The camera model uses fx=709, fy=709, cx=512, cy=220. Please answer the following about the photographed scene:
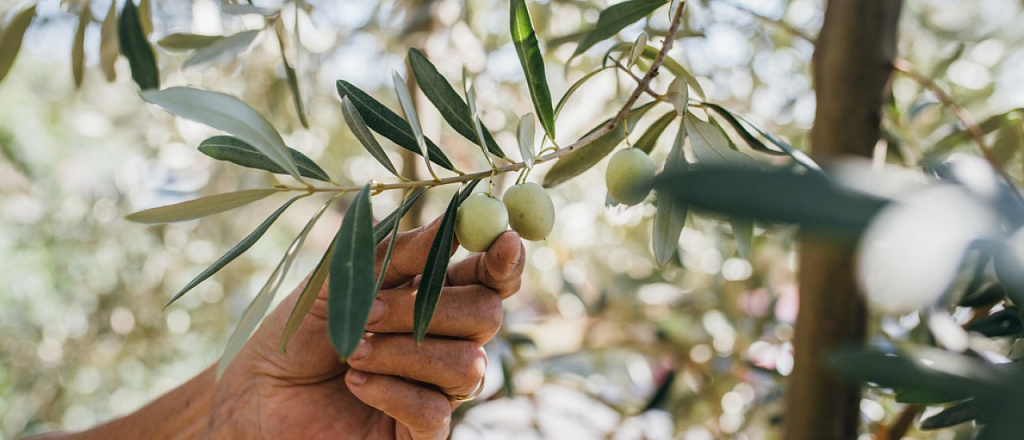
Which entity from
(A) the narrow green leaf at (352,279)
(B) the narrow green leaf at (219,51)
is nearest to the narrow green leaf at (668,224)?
(A) the narrow green leaf at (352,279)

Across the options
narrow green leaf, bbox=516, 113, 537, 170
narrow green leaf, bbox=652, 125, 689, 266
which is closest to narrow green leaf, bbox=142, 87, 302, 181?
narrow green leaf, bbox=516, 113, 537, 170

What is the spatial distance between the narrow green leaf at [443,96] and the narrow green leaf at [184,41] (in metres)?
0.40

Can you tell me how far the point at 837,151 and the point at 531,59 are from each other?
0.45m

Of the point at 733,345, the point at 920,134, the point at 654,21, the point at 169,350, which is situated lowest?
the point at 169,350

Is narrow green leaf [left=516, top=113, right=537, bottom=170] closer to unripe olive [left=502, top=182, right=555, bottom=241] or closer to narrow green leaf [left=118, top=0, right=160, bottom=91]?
unripe olive [left=502, top=182, right=555, bottom=241]

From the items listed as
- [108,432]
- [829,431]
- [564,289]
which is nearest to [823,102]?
[829,431]

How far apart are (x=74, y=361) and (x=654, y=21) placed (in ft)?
8.87

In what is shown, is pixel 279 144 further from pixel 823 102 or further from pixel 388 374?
pixel 823 102

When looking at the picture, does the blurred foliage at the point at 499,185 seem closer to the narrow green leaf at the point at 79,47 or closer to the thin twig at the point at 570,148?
the narrow green leaf at the point at 79,47

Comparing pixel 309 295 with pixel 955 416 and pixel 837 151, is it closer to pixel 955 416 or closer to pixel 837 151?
pixel 955 416

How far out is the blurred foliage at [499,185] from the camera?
4.32ft

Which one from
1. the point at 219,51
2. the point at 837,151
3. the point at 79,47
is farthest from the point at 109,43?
the point at 837,151

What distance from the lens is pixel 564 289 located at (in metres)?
1.59

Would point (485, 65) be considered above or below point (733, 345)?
above
